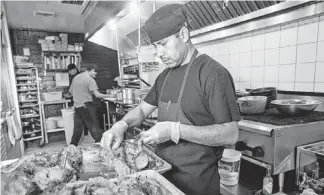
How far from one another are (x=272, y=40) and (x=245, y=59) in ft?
1.58

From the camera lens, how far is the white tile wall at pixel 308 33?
2.44m

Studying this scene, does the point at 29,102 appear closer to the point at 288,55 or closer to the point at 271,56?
the point at 271,56

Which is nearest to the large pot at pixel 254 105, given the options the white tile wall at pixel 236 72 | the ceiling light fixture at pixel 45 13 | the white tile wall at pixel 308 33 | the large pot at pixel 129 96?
the white tile wall at pixel 308 33

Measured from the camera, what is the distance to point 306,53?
2547 mm

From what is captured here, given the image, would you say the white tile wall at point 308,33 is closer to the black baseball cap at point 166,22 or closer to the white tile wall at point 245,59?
the white tile wall at point 245,59

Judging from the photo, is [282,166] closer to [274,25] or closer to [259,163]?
[259,163]

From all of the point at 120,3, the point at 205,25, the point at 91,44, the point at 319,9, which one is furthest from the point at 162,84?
the point at 91,44

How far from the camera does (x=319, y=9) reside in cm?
228

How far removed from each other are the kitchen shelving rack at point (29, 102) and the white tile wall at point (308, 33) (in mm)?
6182

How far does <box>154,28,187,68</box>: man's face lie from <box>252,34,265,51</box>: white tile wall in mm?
1960

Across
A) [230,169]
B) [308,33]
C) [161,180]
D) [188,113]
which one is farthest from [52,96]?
[308,33]

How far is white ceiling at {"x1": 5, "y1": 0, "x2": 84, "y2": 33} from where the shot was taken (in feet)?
16.4

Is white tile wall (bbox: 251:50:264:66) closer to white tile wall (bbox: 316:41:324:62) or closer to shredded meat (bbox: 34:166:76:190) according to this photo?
white tile wall (bbox: 316:41:324:62)

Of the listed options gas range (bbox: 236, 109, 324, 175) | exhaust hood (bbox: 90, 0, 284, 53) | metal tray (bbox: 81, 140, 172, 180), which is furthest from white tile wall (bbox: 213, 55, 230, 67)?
→ metal tray (bbox: 81, 140, 172, 180)
